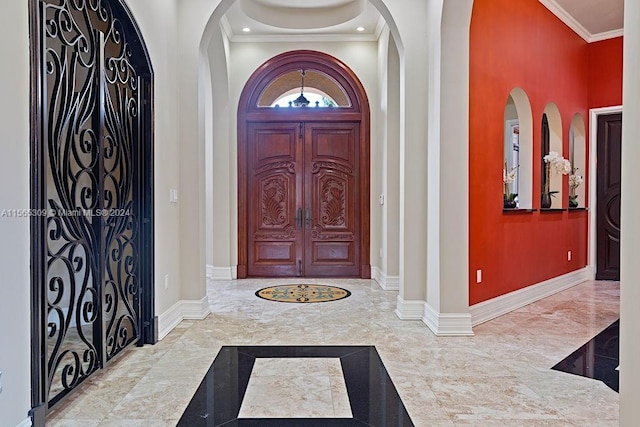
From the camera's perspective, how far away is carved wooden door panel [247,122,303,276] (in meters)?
6.68

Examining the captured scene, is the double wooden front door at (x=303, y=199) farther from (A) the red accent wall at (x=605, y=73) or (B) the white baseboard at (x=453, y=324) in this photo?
(A) the red accent wall at (x=605, y=73)

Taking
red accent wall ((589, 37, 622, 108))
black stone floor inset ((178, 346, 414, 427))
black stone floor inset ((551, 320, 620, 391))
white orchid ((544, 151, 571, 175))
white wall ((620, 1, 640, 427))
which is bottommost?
black stone floor inset ((551, 320, 620, 391))

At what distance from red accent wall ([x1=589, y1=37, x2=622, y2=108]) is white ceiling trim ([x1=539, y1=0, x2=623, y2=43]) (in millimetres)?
68

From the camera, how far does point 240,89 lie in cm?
655

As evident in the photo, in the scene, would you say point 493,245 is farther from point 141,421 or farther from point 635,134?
point 141,421

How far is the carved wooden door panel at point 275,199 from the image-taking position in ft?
21.9

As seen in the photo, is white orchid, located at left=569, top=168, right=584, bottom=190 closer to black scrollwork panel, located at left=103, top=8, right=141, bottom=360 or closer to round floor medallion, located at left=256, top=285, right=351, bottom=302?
round floor medallion, located at left=256, top=285, right=351, bottom=302

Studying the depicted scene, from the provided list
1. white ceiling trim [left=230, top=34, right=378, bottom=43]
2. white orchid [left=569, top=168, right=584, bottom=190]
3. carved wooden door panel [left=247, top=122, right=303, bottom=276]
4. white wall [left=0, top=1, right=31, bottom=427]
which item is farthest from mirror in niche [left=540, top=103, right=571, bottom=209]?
white wall [left=0, top=1, right=31, bottom=427]

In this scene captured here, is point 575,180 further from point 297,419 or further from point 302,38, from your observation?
point 297,419

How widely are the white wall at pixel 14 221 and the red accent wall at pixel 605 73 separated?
6956 millimetres

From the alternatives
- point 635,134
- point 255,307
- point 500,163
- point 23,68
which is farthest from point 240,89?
point 635,134

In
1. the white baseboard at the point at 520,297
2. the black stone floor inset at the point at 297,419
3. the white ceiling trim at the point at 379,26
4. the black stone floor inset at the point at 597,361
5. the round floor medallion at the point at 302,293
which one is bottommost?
the black stone floor inset at the point at 597,361

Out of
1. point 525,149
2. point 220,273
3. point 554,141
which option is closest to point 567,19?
point 554,141

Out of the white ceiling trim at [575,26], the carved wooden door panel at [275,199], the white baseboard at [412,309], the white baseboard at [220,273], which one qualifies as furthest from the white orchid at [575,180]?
the white baseboard at [220,273]
